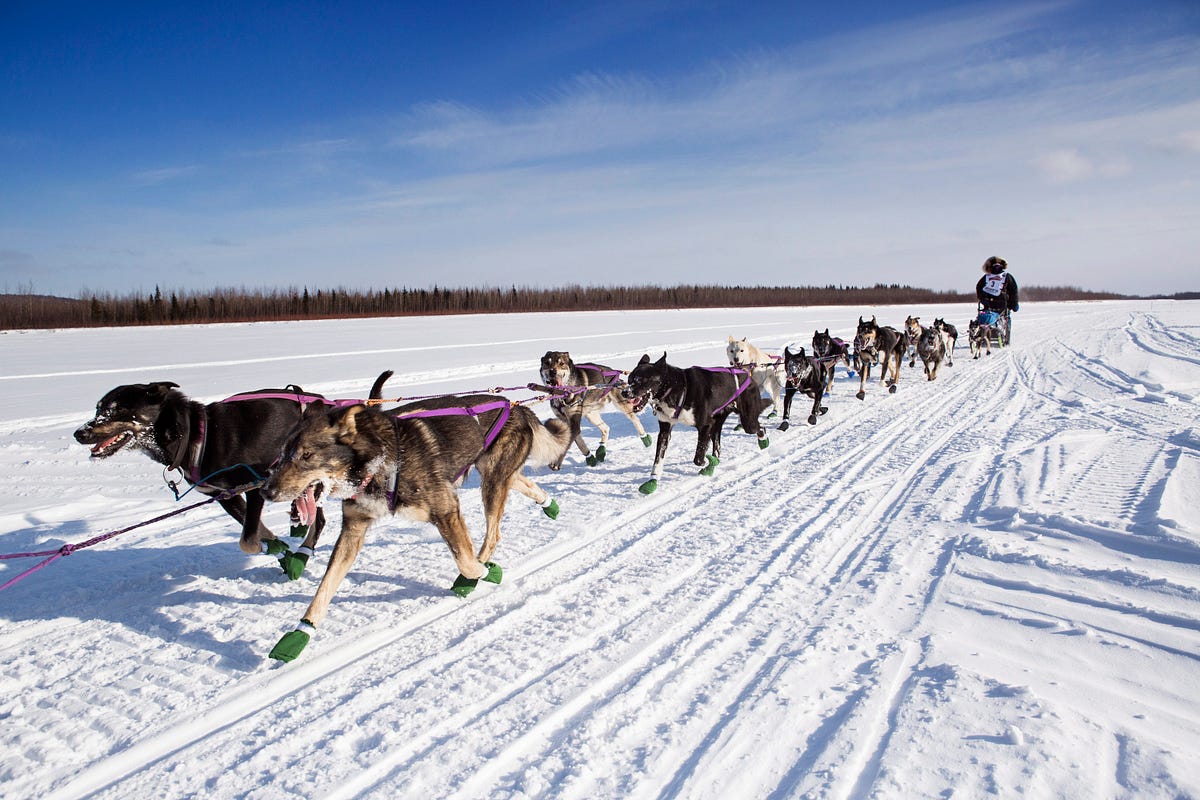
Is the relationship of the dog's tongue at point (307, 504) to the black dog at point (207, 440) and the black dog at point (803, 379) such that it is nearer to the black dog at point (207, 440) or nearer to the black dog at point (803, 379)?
the black dog at point (207, 440)

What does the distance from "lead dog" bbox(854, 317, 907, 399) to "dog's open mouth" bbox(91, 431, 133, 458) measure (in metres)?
10.4

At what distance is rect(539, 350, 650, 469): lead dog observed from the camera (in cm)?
716

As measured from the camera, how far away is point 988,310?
18938 mm

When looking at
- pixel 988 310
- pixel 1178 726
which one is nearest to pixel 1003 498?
pixel 1178 726

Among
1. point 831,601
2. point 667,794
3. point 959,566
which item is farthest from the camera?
point 959,566

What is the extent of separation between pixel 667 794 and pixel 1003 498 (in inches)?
162

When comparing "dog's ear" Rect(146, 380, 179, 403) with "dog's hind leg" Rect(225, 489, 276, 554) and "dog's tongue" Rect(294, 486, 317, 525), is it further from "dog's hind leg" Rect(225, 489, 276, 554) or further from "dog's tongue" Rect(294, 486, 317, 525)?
"dog's tongue" Rect(294, 486, 317, 525)

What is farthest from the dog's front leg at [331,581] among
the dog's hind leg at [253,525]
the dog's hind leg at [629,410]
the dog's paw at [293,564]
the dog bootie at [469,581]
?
the dog's hind leg at [629,410]

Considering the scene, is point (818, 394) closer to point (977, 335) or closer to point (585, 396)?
point (585, 396)

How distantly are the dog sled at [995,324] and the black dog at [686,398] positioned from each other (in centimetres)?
1508

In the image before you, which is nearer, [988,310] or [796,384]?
[796,384]

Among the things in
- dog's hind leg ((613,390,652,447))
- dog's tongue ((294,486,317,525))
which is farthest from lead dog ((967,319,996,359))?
dog's tongue ((294,486,317,525))

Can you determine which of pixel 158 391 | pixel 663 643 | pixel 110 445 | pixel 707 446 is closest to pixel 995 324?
pixel 707 446

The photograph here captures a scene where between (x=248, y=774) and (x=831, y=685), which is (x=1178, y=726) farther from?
(x=248, y=774)
